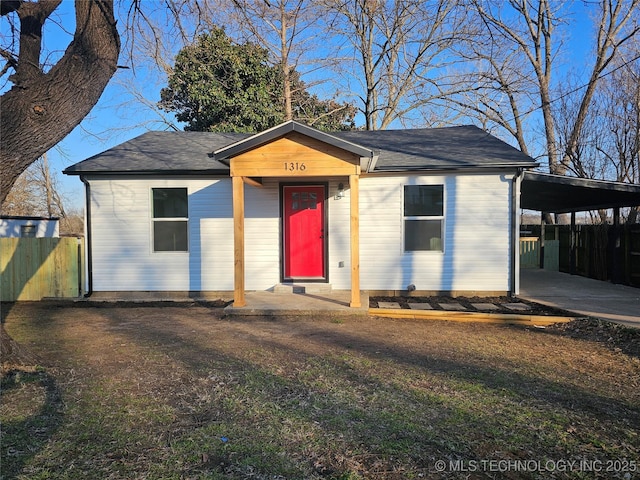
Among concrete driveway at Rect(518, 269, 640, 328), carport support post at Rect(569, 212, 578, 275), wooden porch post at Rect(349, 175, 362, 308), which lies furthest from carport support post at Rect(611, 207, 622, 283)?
wooden porch post at Rect(349, 175, 362, 308)

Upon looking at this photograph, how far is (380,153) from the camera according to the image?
9.86 metres

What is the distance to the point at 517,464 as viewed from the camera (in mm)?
2672

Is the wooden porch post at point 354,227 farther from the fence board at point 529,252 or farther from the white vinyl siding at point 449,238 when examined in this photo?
the fence board at point 529,252

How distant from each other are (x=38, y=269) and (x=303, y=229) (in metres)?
6.02

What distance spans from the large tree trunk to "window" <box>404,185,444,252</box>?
20.4 feet

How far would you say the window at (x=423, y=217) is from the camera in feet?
30.0

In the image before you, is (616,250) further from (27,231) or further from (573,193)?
(27,231)

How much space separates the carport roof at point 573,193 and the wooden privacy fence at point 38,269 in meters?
10.2

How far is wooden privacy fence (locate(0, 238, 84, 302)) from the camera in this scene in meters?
9.53

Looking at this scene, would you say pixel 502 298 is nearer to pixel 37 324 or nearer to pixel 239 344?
pixel 239 344

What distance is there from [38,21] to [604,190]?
10.8m

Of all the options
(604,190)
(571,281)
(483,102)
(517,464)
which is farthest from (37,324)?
(483,102)

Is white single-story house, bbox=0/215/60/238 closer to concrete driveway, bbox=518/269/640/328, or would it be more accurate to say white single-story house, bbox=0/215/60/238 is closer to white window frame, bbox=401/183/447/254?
white window frame, bbox=401/183/447/254

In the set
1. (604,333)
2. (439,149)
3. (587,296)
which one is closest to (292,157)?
(439,149)
